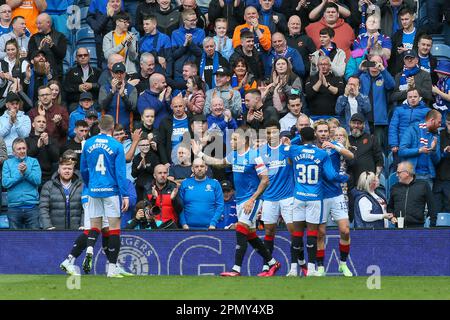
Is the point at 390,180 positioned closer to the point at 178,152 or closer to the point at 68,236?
the point at 178,152

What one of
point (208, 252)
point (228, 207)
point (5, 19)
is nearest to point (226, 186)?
point (228, 207)

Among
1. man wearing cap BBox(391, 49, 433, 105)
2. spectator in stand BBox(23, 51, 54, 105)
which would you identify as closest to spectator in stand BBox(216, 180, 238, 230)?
man wearing cap BBox(391, 49, 433, 105)

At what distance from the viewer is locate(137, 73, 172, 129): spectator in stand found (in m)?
21.4

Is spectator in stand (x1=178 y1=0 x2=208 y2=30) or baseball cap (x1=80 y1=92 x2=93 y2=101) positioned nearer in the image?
baseball cap (x1=80 y1=92 x2=93 y2=101)

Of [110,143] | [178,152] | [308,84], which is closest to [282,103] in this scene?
[308,84]

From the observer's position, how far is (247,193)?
56.8 ft

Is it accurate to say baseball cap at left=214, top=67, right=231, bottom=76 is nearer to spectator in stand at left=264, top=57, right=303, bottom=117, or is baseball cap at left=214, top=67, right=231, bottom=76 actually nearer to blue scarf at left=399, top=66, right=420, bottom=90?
spectator in stand at left=264, top=57, right=303, bottom=117

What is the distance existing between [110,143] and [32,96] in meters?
6.29

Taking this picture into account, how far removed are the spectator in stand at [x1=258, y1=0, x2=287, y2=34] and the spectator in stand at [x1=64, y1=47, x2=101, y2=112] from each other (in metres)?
3.39

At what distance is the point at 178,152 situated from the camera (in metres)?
20.0

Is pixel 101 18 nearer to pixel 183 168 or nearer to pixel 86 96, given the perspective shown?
pixel 86 96

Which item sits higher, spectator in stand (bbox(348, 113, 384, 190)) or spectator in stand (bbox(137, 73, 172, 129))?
spectator in stand (bbox(137, 73, 172, 129))

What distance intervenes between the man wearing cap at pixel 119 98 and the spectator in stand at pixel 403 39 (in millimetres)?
4939

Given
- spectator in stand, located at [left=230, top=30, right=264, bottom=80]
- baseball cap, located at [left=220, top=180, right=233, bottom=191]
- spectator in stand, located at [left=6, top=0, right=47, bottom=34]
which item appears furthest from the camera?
spectator in stand, located at [left=6, top=0, right=47, bottom=34]
